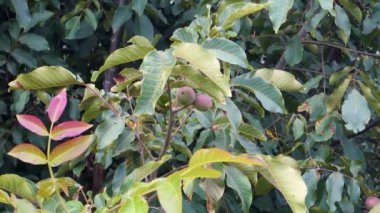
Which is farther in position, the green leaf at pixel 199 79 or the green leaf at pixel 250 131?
the green leaf at pixel 250 131

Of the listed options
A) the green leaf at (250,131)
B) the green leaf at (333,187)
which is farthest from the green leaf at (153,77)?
the green leaf at (333,187)

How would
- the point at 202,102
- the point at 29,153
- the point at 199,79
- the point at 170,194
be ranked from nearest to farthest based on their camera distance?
1. the point at 170,194
2. the point at 29,153
3. the point at 199,79
4. the point at 202,102

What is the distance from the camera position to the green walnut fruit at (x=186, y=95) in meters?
0.95

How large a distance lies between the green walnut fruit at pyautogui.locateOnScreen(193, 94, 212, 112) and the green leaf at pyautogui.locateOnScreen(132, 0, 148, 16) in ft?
2.13

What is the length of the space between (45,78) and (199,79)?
Answer: 0.84 feet

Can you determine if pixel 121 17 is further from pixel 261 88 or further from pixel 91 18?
pixel 261 88

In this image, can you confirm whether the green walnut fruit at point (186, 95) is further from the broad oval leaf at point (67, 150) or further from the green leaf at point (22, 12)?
the green leaf at point (22, 12)

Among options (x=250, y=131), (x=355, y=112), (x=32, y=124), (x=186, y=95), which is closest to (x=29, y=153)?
(x=32, y=124)

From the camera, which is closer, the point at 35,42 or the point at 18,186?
the point at 18,186

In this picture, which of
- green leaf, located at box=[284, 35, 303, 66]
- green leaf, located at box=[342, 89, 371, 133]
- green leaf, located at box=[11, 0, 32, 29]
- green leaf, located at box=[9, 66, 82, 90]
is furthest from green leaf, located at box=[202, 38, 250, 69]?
green leaf, located at box=[11, 0, 32, 29]

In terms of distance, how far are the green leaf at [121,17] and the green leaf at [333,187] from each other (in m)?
0.72

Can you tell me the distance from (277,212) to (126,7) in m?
0.69

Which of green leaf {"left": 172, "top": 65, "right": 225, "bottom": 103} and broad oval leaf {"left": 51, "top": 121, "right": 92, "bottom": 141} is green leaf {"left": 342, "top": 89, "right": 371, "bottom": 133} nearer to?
green leaf {"left": 172, "top": 65, "right": 225, "bottom": 103}

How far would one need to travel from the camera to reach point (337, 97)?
4.84 ft
